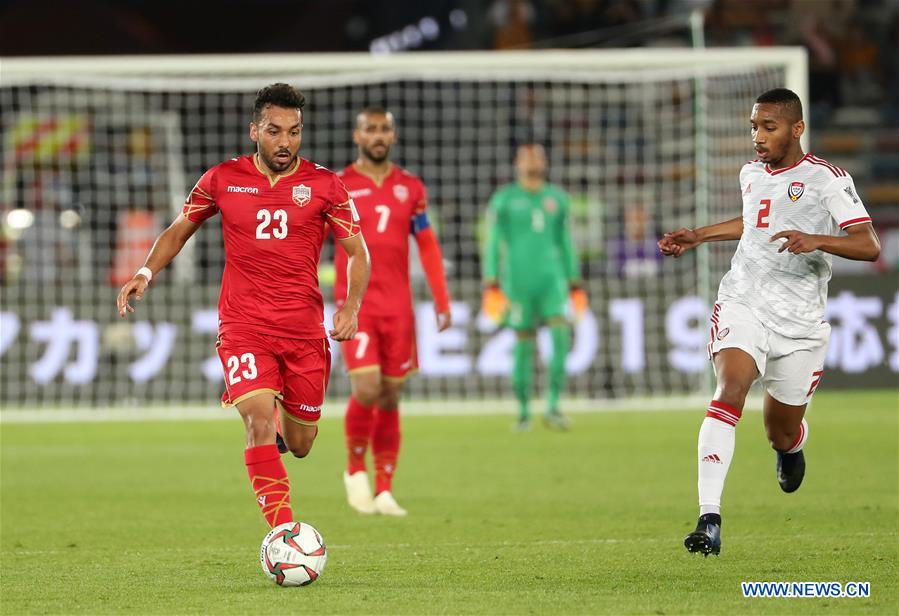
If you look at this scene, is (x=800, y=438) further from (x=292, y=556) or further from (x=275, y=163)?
(x=275, y=163)

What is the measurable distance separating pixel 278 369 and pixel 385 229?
244 cm

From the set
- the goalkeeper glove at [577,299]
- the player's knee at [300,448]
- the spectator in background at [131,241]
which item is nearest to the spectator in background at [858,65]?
the goalkeeper glove at [577,299]

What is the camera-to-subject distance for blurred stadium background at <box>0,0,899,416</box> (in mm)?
15391

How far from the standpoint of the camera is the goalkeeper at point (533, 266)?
1346cm

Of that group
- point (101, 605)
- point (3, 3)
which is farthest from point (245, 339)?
point (3, 3)

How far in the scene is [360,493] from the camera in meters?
8.64

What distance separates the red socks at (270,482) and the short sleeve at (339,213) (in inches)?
40.9

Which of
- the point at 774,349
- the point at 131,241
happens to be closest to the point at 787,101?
the point at 774,349

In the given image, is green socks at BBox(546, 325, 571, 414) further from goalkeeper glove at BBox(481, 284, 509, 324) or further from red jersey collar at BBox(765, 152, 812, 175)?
red jersey collar at BBox(765, 152, 812, 175)

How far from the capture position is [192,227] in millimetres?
6547

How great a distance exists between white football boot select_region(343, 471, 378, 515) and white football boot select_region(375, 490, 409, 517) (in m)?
0.04

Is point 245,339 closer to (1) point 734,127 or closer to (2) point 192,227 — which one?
(2) point 192,227

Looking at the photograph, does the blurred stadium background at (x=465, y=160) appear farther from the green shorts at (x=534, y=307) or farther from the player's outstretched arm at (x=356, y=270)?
the player's outstretched arm at (x=356, y=270)

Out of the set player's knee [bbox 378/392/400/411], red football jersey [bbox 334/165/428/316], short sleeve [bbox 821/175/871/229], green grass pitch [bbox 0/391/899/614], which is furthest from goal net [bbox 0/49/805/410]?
short sleeve [bbox 821/175/871/229]
